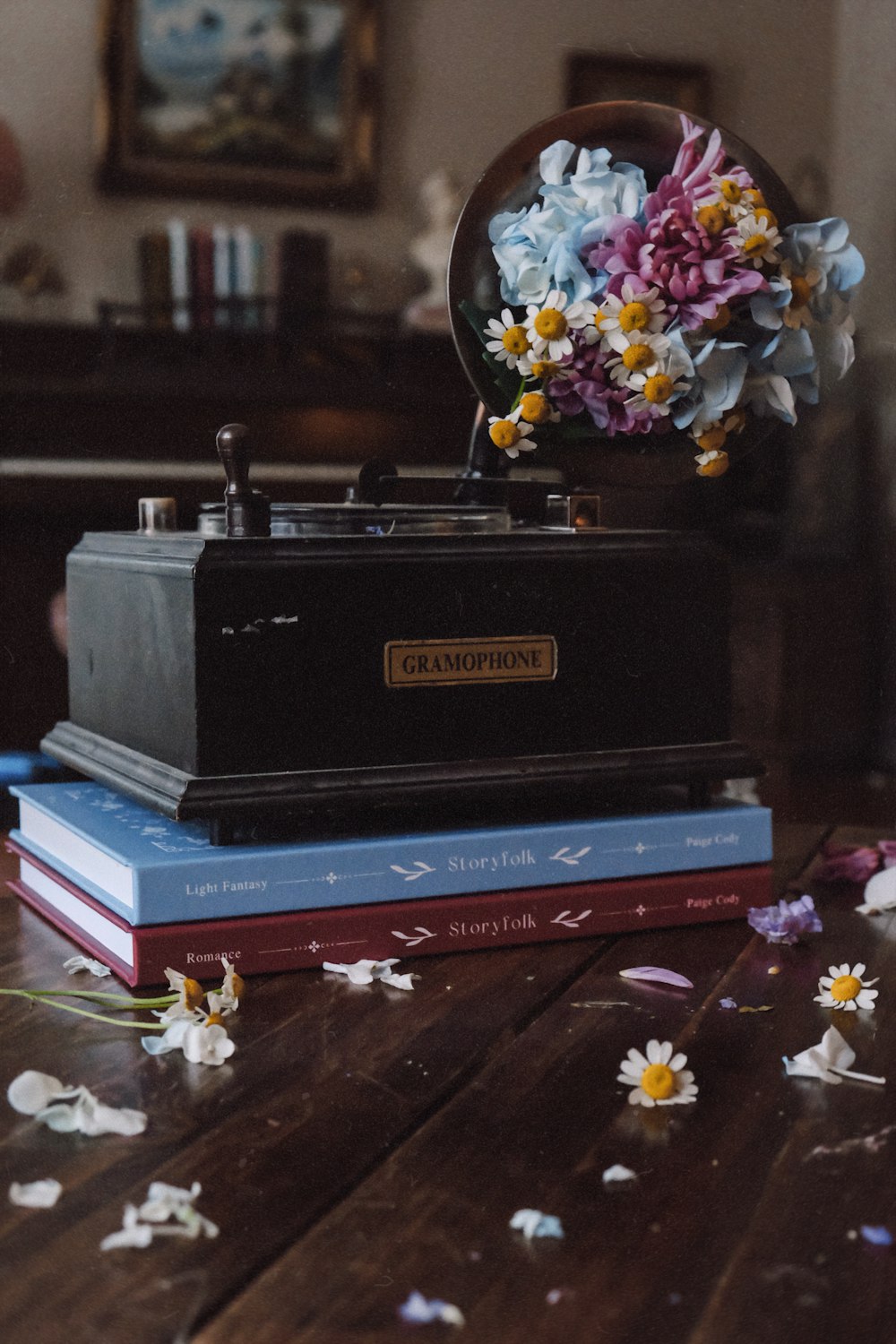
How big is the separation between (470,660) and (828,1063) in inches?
15.8

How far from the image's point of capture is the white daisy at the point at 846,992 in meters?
0.98

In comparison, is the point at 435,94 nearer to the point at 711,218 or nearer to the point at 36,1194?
the point at 711,218

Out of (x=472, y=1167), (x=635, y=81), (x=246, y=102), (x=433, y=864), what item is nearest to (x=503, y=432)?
(x=433, y=864)

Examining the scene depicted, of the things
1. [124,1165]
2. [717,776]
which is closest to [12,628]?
[717,776]

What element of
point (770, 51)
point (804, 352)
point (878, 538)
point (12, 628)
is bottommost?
point (12, 628)

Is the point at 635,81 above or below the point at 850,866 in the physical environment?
above

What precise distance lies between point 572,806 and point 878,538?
110 cm

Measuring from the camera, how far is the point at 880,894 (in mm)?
1239

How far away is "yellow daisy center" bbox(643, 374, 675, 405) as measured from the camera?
1.15 meters

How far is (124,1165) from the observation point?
0.73 meters

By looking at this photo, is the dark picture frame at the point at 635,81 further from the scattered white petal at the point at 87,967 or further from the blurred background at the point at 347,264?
the scattered white petal at the point at 87,967

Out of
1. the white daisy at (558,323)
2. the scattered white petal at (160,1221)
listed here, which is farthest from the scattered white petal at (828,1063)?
the white daisy at (558,323)

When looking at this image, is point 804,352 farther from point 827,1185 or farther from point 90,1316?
point 90,1316

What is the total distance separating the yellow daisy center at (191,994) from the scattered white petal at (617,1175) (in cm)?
32
